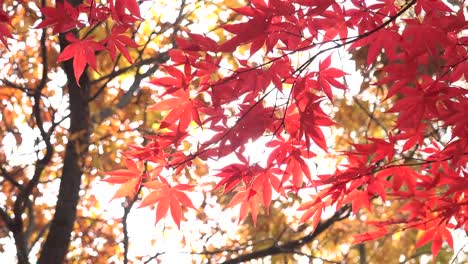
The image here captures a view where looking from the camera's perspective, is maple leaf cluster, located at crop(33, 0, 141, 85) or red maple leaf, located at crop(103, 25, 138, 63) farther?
red maple leaf, located at crop(103, 25, 138, 63)

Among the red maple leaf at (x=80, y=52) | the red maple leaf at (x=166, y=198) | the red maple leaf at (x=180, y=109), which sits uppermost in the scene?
the red maple leaf at (x=80, y=52)

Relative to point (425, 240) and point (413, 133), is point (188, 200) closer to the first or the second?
point (413, 133)

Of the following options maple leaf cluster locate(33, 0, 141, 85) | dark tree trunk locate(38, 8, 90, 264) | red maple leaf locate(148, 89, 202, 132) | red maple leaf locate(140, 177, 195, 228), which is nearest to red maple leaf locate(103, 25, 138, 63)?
maple leaf cluster locate(33, 0, 141, 85)

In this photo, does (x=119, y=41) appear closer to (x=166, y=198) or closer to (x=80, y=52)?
(x=80, y=52)

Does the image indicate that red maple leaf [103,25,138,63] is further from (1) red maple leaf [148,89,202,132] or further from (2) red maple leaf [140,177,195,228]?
(2) red maple leaf [140,177,195,228]

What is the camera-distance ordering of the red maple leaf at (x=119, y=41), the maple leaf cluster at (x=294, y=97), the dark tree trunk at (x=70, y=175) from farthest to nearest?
the dark tree trunk at (x=70, y=175), the red maple leaf at (x=119, y=41), the maple leaf cluster at (x=294, y=97)

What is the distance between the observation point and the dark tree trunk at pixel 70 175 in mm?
2570

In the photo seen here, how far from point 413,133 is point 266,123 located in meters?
0.45

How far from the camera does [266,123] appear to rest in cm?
173

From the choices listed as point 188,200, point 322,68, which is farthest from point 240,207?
point 322,68

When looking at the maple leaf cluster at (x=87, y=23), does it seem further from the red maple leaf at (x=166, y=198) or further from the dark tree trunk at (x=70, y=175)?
the dark tree trunk at (x=70, y=175)

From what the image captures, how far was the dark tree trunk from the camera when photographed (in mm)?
2570

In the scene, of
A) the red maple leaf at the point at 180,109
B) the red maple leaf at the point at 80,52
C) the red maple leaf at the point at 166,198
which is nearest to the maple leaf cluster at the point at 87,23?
the red maple leaf at the point at 80,52

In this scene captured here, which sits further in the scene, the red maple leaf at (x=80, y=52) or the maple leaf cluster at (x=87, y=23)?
the red maple leaf at (x=80, y=52)
